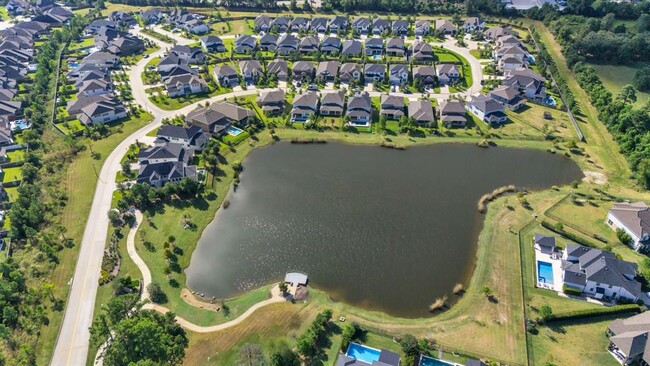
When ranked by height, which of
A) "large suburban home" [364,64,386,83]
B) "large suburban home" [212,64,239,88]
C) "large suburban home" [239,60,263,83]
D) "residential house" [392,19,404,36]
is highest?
"residential house" [392,19,404,36]

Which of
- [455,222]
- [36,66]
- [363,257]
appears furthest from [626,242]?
[36,66]

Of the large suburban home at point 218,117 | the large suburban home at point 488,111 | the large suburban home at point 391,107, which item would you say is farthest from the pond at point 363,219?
the large suburban home at point 391,107

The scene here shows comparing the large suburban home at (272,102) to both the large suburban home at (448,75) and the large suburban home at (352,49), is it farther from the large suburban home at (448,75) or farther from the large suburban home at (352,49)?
the large suburban home at (448,75)

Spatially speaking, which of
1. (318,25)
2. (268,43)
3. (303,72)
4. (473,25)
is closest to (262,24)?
(268,43)

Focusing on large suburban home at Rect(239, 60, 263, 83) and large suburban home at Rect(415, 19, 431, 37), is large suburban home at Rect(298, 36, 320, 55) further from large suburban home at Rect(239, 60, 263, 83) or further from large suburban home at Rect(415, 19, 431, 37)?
large suburban home at Rect(415, 19, 431, 37)

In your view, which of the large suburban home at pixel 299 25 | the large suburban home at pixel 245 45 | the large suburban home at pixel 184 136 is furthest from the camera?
the large suburban home at pixel 299 25

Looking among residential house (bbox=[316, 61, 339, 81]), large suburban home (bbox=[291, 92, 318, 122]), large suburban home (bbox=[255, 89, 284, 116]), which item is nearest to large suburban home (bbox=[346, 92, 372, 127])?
large suburban home (bbox=[291, 92, 318, 122])
